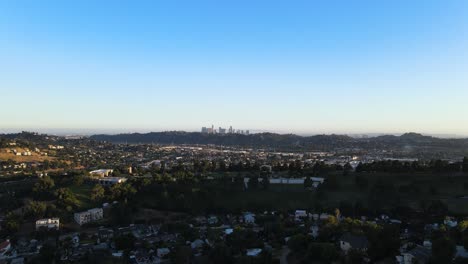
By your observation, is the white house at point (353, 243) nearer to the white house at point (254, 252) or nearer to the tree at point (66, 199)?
the white house at point (254, 252)

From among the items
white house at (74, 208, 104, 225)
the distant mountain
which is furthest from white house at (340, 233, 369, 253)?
the distant mountain

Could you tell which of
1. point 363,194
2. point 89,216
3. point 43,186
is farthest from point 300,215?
point 43,186

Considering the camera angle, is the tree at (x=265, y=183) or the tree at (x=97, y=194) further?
the tree at (x=265, y=183)

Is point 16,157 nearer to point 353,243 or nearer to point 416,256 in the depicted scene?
A: point 353,243

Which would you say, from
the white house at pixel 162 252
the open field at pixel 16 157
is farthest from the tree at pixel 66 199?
the open field at pixel 16 157

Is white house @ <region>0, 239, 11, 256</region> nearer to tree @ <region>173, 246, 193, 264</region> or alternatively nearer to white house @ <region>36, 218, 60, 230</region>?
white house @ <region>36, 218, 60, 230</region>

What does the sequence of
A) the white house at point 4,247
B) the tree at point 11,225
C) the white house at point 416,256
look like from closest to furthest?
the white house at point 416,256 → the white house at point 4,247 → the tree at point 11,225
